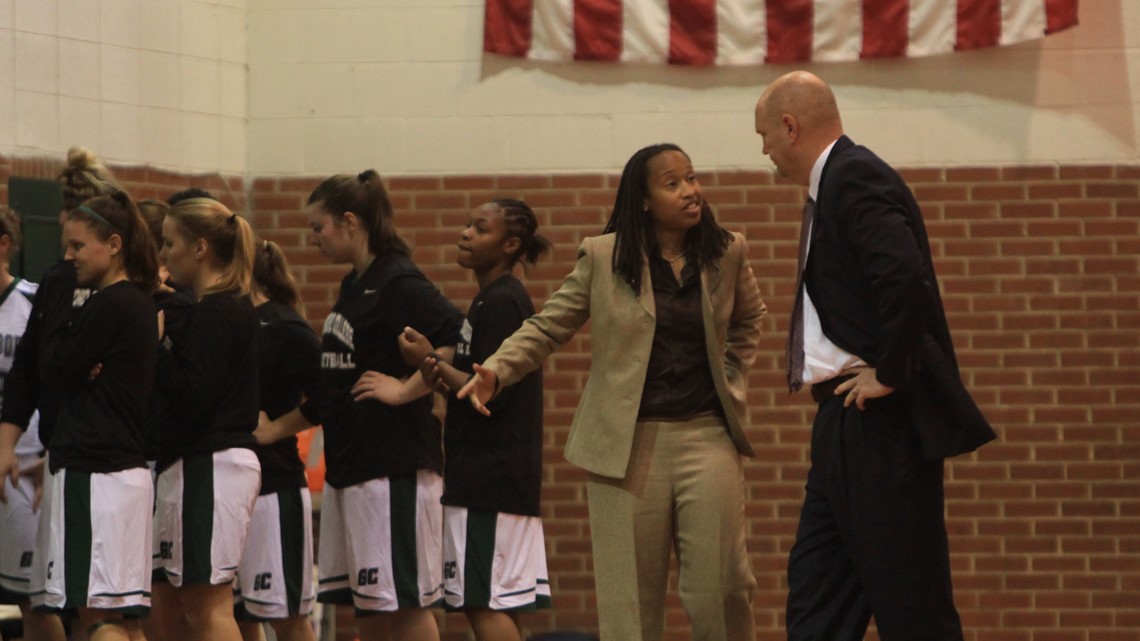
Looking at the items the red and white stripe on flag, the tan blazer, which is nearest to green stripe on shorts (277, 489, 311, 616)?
the tan blazer

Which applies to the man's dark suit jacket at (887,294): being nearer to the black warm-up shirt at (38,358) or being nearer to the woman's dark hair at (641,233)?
the woman's dark hair at (641,233)

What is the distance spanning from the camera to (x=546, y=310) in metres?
4.99

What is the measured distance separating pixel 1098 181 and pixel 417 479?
4.00 meters

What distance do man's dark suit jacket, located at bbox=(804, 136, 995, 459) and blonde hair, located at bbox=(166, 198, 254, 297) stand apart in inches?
89.8

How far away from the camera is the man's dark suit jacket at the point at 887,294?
403 cm

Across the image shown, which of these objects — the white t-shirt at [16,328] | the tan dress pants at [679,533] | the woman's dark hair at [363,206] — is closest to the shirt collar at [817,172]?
the tan dress pants at [679,533]

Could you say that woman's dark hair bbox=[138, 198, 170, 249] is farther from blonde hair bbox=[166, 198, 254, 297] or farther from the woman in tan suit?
the woman in tan suit

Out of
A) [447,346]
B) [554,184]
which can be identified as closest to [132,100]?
[554,184]

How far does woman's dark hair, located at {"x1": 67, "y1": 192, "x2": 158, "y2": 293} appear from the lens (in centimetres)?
530

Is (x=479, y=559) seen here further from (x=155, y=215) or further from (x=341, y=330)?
(x=155, y=215)

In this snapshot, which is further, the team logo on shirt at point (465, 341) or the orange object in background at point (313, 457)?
the orange object in background at point (313, 457)

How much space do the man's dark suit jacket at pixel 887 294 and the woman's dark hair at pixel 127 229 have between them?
7.89ft

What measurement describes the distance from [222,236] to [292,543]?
1.31 metres

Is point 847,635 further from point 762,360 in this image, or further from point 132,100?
point 132,100
